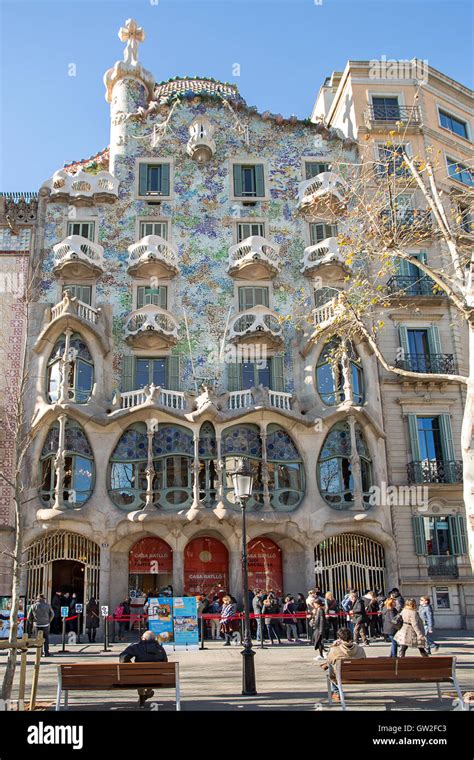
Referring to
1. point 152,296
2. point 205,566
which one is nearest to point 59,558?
point 205,566

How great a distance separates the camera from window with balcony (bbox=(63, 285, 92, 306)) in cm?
2709

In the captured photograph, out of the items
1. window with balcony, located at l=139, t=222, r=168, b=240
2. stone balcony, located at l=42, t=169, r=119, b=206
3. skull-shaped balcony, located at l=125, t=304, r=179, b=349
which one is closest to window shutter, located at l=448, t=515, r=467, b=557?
skull-shaped balcony, located at l=125, t=304, r=179, b=349

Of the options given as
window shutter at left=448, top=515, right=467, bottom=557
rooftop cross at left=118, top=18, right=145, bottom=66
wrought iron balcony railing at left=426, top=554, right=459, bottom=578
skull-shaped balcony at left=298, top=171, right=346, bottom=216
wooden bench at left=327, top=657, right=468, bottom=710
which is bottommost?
wooden bench at left=327, top=657, right=468, bottom=710

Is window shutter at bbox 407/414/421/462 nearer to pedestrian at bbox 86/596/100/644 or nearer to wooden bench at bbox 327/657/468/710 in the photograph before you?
pedestrian at bbox 86/596/100/644

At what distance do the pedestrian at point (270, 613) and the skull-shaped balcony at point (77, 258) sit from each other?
46.3 feet

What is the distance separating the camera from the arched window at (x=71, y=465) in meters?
23.7

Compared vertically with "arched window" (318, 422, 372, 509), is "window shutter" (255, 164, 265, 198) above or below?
above

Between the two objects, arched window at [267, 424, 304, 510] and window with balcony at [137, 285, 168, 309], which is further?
window with balcony at [137, 285, 168, 309]

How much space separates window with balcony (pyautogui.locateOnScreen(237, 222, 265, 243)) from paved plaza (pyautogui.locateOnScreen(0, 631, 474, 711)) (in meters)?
17.3

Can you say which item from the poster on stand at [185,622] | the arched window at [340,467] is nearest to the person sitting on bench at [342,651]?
the poster on stand at [185,622]

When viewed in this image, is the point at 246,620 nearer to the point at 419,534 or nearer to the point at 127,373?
the point at 419,534

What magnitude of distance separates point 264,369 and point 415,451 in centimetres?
642

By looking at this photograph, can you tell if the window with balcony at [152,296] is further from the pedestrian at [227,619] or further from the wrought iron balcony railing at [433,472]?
the pedestrian at [227,619]

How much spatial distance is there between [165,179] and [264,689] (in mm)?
22815
